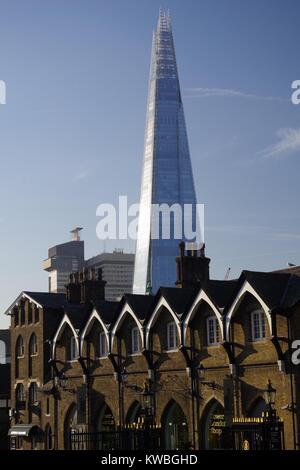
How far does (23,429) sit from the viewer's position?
66000mm

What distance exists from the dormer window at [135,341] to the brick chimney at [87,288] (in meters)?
11.0

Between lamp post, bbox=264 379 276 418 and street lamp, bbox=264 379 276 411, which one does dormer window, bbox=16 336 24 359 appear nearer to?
lamp post, bbox=264 379 276 418

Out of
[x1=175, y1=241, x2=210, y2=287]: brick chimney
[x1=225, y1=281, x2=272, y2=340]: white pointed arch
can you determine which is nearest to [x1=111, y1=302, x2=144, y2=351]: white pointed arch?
[x1=175, y1=241, x2=210, y2=287]: brick chimney

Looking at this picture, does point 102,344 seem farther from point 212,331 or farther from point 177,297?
point 212,331

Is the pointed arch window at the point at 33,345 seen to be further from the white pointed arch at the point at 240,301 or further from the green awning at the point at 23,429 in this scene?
the white pointed arch at the point at 240,301

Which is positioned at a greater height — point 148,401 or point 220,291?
point 220,291

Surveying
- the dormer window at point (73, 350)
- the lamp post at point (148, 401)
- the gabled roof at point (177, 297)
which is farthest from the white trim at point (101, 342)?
the gabled roof at point (177, 297)

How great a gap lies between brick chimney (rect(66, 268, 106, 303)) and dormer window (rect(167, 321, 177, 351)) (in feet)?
48.1

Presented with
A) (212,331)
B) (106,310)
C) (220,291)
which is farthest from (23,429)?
(220,291)

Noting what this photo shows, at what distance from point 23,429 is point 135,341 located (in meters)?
15.9

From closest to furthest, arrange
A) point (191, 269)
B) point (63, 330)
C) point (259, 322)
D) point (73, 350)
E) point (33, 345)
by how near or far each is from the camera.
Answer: point (259, 322)
point (191, 269)
point (73, 350)
point (63, 330)
point (33, 345)

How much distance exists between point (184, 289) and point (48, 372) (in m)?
17.1
